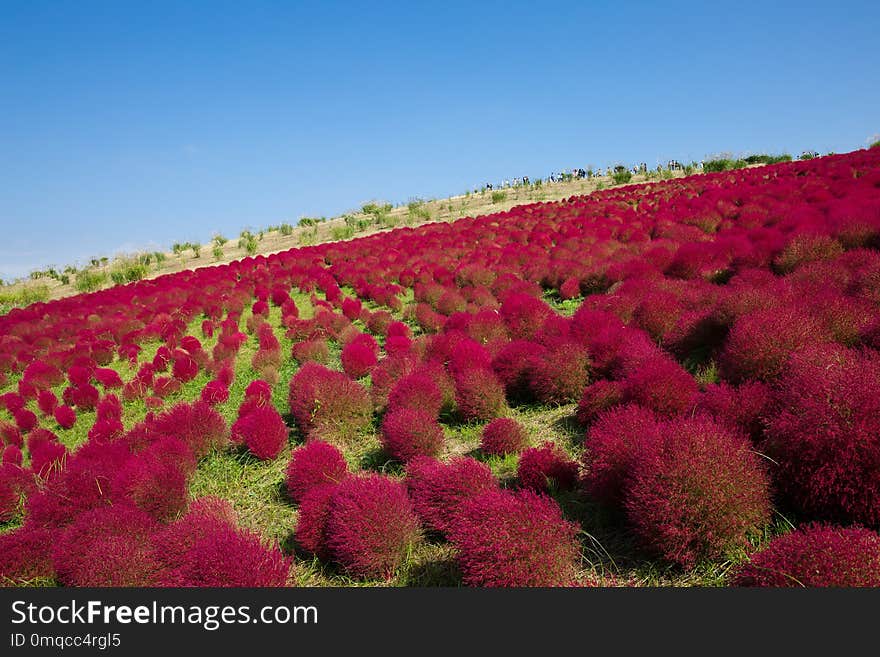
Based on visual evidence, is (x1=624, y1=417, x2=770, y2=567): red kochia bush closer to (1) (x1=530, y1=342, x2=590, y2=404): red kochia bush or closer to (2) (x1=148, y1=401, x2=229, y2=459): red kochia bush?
(1) (x1=530, y1=342, x2=590, y2=404): red kochia bush

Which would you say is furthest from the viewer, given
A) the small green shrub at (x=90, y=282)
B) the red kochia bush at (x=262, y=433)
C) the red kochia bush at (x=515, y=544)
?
the small green shrub at (x=90, y=282)

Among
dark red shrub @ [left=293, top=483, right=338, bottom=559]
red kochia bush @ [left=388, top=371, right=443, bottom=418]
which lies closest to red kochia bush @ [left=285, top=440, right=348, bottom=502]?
dark red shrub @ [left=293, top=483, right=338, bottom=559]

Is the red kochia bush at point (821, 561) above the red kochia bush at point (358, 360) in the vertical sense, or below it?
below

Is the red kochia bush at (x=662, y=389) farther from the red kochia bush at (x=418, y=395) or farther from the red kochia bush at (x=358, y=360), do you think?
the red kochia bush at (x=358, y=360)

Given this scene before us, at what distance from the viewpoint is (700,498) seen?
260 cm

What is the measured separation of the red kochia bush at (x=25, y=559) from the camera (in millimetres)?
3736

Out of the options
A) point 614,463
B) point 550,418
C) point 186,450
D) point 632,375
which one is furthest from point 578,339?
A: point 186,450

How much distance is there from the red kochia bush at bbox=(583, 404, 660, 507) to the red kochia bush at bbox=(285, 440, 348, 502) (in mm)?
1946

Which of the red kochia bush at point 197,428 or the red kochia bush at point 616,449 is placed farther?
the red kochia bush at point 197,428

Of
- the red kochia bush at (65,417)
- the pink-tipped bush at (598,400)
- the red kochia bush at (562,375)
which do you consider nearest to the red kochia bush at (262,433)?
the red kochia bush at (562,375)

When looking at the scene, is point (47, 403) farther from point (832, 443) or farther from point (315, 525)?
point (832, 443)

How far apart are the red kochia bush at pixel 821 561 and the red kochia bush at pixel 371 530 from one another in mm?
1838

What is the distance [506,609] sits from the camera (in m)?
2.38

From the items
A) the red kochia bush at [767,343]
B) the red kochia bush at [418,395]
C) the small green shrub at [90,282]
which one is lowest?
the red kochia bush at [418,395]
